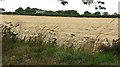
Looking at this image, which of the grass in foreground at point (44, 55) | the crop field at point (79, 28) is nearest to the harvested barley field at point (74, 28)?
the crop field at point (79, 28)

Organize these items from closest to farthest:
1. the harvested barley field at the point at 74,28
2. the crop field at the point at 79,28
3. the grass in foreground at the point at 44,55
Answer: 1. the grass in foreground at the point at 44,55
2. the harvested barley field at the point at 74,28
3. the crop field at the point at 79,28

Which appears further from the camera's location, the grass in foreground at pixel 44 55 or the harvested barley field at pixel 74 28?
the harvested barley field at pixel 74 28

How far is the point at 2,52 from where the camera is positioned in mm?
7637

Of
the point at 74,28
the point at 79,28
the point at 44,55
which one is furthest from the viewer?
the point at 79,28

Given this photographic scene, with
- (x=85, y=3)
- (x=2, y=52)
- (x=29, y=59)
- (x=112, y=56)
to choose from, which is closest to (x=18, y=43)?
(x=2, y=52)

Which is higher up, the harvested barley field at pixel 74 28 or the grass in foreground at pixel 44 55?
the grass in foreground at pixel 44 55

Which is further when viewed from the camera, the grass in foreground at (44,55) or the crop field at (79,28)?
the crop field at (79,28)

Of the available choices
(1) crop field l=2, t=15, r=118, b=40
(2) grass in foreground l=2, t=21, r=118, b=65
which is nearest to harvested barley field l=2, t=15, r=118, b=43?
(1) crop field l=2, t=15, r=118, b=40

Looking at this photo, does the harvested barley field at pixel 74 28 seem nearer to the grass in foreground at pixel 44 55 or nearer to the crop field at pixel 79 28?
the crop field at pixel 79 28

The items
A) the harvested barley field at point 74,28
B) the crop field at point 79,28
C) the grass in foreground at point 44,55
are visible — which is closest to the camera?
the grass in foreground at point 44,55

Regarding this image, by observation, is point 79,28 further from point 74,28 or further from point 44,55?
A: point 44,55

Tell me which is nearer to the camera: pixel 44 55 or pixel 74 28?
pixel 44 55

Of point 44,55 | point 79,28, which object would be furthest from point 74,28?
point 44,55

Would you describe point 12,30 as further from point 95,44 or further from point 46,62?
point 46,62
